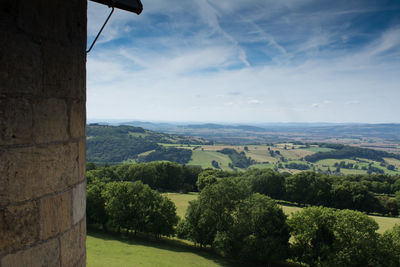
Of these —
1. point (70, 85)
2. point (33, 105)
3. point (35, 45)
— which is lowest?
point (33, 105)

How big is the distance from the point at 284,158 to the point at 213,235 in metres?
176

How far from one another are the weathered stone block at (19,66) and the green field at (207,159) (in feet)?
504

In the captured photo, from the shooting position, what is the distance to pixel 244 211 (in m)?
31.8

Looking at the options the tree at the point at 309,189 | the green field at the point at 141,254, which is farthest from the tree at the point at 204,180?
the green field at the point at 141,254

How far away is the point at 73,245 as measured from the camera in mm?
3125

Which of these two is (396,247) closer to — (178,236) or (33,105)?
(178,236)

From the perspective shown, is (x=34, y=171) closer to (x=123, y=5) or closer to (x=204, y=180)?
(x=123, y=5)

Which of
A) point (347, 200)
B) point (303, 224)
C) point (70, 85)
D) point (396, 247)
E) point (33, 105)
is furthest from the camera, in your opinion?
point (347, 200)

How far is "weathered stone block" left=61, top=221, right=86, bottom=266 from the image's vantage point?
296 centimetres

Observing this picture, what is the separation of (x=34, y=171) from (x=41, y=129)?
1.39 ft

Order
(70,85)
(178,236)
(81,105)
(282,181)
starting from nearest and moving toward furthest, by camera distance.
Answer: (70,85) < (81,105) < (178,236) < (282,181)

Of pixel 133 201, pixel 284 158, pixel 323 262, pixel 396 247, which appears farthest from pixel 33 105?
pixel 284 158

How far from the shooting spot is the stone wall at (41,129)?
239 centimetres

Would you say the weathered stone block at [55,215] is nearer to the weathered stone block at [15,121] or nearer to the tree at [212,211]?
the weathered stone block at [15,121]
